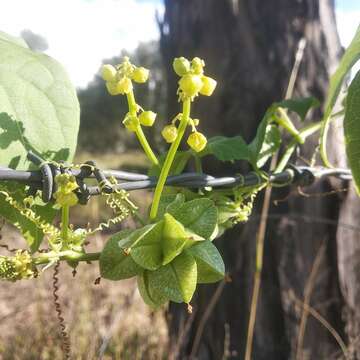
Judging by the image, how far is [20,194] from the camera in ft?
1.45

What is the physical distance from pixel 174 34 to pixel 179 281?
1.14 meters

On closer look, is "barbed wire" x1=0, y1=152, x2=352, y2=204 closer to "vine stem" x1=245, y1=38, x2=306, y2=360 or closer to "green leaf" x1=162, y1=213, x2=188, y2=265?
"green leaf" x1=162, y1=213, x2=188, y2=265

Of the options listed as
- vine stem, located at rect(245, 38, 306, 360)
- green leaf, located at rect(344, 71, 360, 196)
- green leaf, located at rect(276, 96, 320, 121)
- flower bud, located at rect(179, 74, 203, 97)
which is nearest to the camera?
flower bud, located at rect(179, 74, 203, 97)

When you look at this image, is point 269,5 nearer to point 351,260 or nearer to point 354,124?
point 351,260

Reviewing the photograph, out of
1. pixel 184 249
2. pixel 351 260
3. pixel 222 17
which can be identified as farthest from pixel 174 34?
pixel 184 249

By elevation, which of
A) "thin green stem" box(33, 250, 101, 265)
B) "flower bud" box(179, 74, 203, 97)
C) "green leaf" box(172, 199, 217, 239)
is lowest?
"thin green stem" box(33, 250, 101, 265)

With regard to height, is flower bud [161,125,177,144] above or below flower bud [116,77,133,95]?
below

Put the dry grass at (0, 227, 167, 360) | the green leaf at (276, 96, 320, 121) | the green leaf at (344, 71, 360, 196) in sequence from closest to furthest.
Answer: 1. the green leaf at (344, 71, 360, 196)
2. the green leaf at (276, 96, 320, 121)
3. the dry grass at (0, 227, 167, 360)

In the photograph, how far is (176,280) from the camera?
388 millimetres

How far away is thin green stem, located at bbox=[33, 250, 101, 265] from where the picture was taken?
39 cm

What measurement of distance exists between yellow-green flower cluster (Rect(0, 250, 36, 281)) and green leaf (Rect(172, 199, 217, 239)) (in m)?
0.11

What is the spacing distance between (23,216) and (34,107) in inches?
3.6

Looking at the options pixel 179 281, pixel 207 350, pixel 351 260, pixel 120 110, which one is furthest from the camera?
pixel 120 110

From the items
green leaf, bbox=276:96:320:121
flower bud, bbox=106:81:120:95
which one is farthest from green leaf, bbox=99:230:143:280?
green leaf, bbox=276:96:320:121
